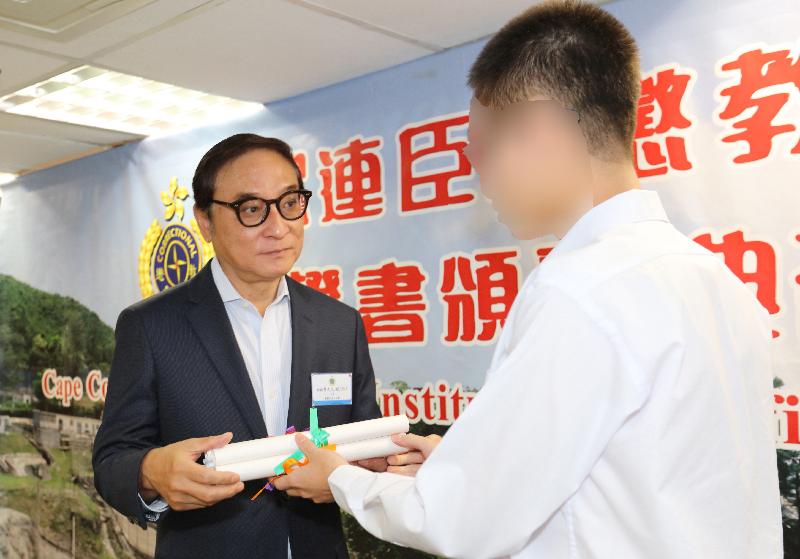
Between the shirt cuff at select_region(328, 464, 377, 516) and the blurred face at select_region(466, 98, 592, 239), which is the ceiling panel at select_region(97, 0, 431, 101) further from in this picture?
the shirt cuff at select_region(328, 464, 377, 516)

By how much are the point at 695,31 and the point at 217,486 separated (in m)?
2.01

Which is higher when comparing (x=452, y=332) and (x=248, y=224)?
(x=248, y=224)

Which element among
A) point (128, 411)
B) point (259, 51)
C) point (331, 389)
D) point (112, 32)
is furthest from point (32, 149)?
point (331, 389)

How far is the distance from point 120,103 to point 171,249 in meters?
0.79

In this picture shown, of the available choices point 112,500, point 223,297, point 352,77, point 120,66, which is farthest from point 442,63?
point 112,500

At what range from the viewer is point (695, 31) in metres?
2.43

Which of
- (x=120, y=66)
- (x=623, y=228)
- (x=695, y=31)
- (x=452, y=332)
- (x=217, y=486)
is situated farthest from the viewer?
(x=120, y=66)

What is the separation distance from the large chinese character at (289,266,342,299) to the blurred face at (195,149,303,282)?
4.79 ft

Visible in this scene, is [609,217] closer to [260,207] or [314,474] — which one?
[314,474]

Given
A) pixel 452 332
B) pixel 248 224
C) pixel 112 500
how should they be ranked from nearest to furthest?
pixel 112 500 → pixel 248 224 → pixel 452 332

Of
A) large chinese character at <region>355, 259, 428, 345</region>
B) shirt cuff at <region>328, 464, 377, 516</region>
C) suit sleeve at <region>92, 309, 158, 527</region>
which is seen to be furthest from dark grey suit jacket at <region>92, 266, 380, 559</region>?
large chinese character at <region>355, 259, 428, 345</region>

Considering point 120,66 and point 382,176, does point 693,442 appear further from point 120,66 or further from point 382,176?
point 120,66

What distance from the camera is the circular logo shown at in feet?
13.1

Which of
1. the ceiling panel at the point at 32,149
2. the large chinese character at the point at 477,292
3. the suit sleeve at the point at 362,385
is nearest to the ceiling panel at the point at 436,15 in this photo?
the large chinese character at the point at 477,292
